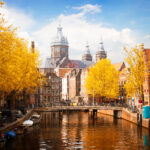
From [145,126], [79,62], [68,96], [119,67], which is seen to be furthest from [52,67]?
[145,126]

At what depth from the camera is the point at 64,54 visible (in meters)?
198

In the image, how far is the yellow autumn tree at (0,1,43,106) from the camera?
35.2m

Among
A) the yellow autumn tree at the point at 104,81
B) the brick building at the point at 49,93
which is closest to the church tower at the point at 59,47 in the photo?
the brick building at the point at 49,93

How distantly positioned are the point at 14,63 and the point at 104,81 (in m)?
39.9

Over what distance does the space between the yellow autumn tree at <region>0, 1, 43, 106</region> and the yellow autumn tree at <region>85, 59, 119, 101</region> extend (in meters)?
20.8

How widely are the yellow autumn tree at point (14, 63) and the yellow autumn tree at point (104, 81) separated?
2081 cm

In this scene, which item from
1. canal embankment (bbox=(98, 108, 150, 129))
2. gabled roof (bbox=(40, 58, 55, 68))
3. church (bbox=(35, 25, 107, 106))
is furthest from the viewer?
gabled roof (bbox=(40, 58, 55, 68))

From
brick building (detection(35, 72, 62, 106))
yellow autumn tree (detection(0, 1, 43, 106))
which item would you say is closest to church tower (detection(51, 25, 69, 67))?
brick building (detection(35, 72, 62, 106))

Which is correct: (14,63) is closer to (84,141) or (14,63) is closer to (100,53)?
(84,141)

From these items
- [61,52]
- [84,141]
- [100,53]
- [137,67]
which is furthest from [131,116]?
[61,52]

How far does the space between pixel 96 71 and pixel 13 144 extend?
157ft

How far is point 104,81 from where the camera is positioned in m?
80.8

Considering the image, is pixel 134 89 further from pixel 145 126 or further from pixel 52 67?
pixel 52 67

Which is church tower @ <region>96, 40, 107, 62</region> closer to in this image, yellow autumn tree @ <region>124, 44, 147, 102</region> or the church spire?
the church spire
